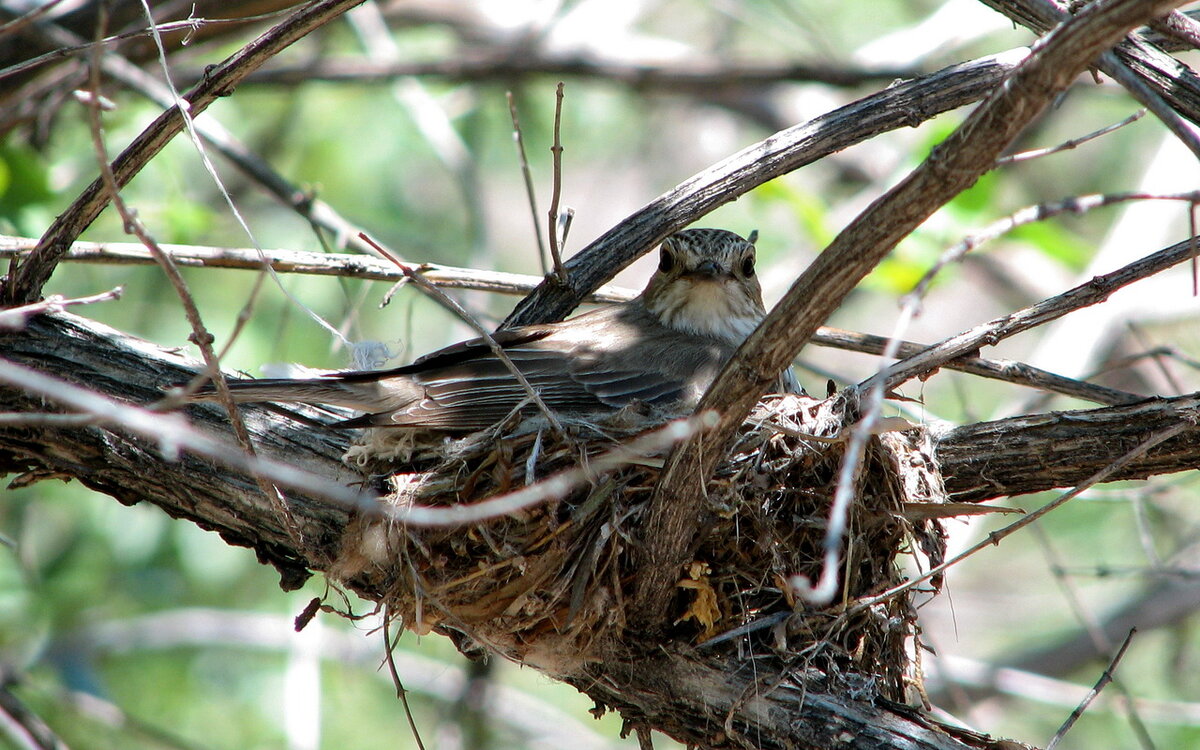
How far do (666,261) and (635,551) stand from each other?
2013 mm

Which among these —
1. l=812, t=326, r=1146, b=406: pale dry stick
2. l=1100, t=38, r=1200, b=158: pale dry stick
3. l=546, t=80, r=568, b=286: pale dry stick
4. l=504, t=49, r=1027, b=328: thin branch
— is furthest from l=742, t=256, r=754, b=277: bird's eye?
l=1100, t=38, r=1200, b=158: pale dry stick

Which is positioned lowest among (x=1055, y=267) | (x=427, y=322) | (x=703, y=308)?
(x=703, y=308)

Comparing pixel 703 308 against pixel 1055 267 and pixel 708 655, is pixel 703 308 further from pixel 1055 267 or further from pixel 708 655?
pixel 1055 267

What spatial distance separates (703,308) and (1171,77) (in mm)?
2115

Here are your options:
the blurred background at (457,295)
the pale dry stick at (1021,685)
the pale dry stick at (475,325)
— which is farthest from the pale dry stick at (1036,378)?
the pale dry stick at (1021,685)

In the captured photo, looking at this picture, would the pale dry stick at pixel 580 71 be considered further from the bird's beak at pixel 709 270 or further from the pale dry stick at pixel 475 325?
the pale dry stick at pixel 475 325

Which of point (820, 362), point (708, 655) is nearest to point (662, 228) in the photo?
point (708, 655)

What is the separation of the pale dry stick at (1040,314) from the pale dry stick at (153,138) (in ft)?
5.94

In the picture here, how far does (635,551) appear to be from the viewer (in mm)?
3232

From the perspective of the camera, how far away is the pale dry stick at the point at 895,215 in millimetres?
1925

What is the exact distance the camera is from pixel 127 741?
22.9 ft

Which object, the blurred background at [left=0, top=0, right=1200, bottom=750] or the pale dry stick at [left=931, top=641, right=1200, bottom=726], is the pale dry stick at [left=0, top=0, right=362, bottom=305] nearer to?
the blurred background at [left=0, top=0, right=1200, bottom=750]

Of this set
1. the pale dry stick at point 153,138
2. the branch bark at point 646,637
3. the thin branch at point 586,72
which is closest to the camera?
the pale dry stick at point 153,138

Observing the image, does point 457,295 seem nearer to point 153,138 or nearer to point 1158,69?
point 153,138
